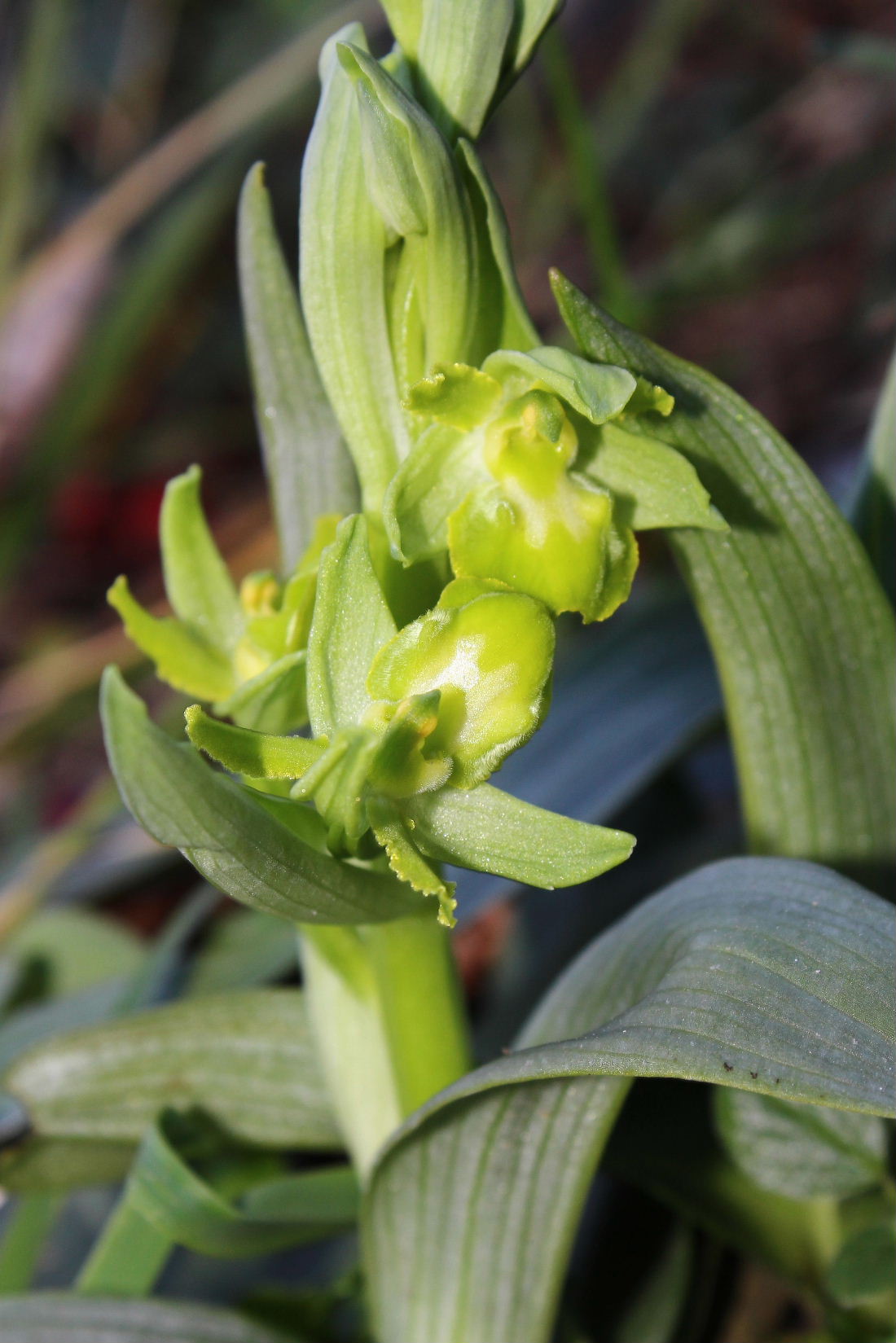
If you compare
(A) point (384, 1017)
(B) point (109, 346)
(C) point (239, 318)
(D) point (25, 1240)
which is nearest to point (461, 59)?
(A) point (384, 1017)

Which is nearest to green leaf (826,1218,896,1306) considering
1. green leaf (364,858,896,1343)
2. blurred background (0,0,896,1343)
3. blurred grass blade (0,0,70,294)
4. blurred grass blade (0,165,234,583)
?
green leaf (364,858,896,1343)

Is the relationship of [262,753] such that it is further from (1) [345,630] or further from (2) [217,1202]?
(2) [217,1202]

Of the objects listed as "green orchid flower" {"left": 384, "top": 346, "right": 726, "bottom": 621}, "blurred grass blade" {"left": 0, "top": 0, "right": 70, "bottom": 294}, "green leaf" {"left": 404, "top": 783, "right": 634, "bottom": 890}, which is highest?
"blurred grass blade" {"left": 0, "top": 0, "right": 70, "bottom": 294}

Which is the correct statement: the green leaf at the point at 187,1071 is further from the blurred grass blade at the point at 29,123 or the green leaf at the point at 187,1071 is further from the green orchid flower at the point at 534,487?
the blurred grass blade at the point at 29,123

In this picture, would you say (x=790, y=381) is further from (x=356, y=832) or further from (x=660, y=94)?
(x=356, y=832)

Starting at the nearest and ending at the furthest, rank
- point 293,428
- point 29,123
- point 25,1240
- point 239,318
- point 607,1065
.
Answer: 1. point 607,1065
2. point 293,428
3. point 25,1240
4. point 29,123
5. point 239,318

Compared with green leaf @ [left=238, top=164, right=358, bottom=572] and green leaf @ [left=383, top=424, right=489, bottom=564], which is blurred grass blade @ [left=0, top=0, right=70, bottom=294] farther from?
green leaf @ [left=383, top=424, right=489, bottom=564]
